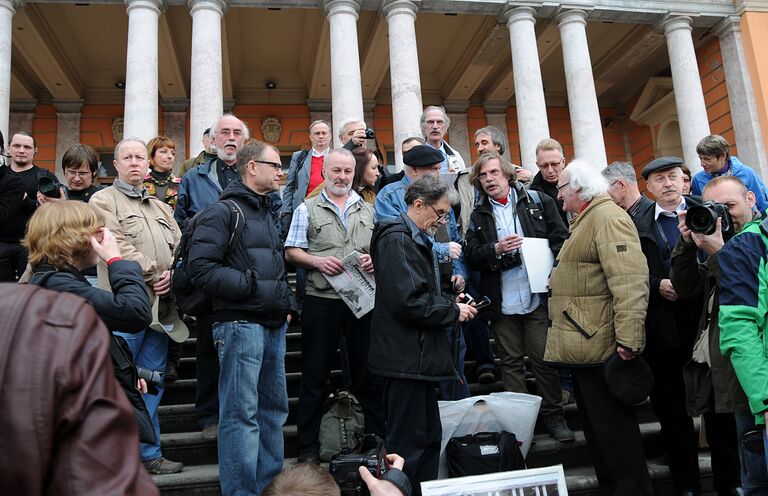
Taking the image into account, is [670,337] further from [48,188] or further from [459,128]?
[459,128]

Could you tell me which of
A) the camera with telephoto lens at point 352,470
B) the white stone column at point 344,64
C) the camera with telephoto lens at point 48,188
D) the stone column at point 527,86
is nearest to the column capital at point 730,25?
the stone column at point 527,86

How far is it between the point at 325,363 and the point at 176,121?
1562 cm

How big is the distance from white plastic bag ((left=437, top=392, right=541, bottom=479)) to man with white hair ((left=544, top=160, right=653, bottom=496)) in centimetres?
36

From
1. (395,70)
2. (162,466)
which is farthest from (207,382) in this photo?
(395,70)

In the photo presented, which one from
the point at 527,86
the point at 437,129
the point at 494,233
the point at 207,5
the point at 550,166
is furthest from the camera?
the point at 527,86

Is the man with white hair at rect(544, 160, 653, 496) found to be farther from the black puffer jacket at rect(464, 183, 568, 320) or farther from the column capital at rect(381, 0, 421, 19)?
the column capital at rect(381, 0, 421, 19)

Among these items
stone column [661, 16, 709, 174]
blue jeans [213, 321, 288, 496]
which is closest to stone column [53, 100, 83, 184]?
blue jeans [213, 321, 288, 496]

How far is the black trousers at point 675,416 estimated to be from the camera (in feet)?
12.1

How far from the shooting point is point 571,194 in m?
3.81

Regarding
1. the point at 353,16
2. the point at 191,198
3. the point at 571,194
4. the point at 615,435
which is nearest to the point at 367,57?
the point at 353,16

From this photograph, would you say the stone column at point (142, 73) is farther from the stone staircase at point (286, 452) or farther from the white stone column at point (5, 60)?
the stone staircase at point (286, 452)

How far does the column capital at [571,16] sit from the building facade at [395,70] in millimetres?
39

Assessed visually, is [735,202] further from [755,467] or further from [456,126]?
[456,126]

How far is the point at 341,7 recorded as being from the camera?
1234 centimetres
